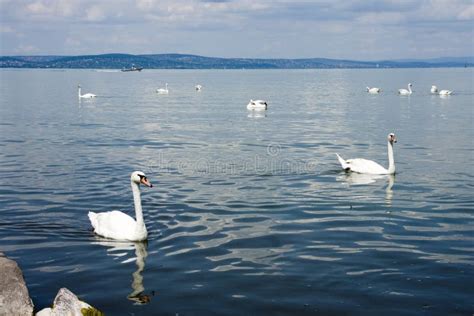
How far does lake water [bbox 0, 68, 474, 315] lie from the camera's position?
1151 cm

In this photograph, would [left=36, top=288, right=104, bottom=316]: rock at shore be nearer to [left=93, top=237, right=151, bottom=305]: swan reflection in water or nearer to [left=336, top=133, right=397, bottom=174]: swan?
[left=93, top=237, right=151, bottom=305]: swan reflection in water

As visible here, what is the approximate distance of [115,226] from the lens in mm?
15148

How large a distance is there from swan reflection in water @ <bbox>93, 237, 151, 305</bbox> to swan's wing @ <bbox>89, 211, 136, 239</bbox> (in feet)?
0.55

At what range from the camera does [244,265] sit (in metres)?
13.1

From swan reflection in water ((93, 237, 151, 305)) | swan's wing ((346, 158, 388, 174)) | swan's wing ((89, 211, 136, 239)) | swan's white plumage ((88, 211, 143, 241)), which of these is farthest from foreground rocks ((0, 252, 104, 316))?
swan's wing ((346, 158, 388, 174))

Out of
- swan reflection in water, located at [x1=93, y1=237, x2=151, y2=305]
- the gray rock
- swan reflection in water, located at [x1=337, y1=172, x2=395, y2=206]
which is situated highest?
the gray rock

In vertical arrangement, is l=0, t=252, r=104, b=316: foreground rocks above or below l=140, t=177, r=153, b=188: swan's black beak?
below

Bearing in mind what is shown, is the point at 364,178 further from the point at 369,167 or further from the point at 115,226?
the point at 115,226

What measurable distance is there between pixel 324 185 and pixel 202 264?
374 inches

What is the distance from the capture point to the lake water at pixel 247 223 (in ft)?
37.8

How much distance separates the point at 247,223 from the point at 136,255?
3.61 metres

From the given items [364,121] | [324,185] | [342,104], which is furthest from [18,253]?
[342,104]

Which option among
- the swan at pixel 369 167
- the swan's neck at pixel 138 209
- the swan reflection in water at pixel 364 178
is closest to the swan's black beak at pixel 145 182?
the swan's neck at pixel 138 209

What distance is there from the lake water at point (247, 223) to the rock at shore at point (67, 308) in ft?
2.56
